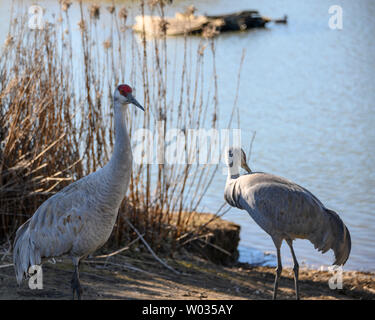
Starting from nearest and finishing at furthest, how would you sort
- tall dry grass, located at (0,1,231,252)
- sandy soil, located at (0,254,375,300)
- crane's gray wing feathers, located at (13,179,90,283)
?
crane's gray wing feathers, located at (13,179,90,283)
sandy soil, located at (0,254,375,300)
tall dry grass, located at (0,1,231,252)

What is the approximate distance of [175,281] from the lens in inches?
199

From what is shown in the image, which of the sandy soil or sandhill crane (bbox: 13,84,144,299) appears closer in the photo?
sandhill crane (bbox: 13,84,144,299)

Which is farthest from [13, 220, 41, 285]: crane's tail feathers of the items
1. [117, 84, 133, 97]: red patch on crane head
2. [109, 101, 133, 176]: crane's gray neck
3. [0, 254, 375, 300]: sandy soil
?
[117, 84, 133, 97]: red patch on crane head

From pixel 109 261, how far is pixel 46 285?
0.74 m

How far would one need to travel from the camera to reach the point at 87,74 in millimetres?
5418

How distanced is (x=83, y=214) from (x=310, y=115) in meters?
7.30

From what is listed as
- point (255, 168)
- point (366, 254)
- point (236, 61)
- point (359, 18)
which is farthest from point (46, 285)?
point (359, 18)

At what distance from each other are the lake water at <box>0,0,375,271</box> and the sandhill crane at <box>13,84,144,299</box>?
2.50 m

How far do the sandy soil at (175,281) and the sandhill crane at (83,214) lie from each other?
1.10 feet

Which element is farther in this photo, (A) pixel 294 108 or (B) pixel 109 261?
(A) pixel 294 108

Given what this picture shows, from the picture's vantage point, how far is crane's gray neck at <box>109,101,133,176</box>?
3.91 m

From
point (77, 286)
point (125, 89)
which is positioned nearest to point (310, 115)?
point (125, 89)

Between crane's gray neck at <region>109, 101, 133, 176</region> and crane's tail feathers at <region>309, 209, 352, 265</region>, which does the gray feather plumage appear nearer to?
crane's gray neck at <region>109, 101, 133, 176</region>
